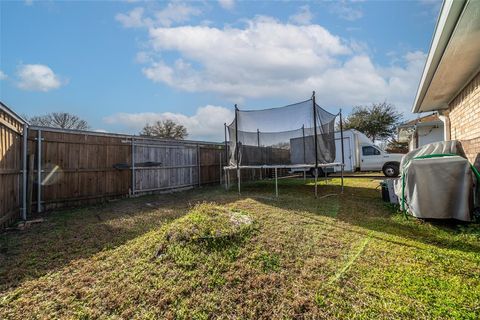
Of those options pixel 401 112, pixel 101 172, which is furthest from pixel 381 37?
pixel 401 112

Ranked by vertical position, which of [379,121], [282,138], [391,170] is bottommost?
[391,170]

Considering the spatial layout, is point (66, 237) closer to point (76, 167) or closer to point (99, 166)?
point (76, 167)

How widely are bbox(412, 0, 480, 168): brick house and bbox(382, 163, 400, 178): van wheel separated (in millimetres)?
5573

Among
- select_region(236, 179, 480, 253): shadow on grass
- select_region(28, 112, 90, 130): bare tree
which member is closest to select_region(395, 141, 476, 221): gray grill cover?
select_region(236, 179, 480, 253): shadow on grass

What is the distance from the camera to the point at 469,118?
3859 millimetres

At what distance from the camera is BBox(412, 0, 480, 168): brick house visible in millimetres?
2189

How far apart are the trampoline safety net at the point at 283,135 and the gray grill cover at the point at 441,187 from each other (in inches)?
98.1

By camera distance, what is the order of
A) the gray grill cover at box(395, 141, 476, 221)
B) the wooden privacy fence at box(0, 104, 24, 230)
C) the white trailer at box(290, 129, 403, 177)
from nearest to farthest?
the gray grill cover at box(395, 141, 476, 221) < the wooden privacy fence at box(0, 104, 24, 230) < the white trailer at box(290, 129, 403, 177)

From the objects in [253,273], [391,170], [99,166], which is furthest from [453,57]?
[391,170]

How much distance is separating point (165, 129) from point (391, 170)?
64.0 ft

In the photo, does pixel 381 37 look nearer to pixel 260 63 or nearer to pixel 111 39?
pixel 260 63

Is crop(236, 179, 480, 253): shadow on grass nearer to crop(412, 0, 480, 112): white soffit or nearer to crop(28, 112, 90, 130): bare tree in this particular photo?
crop(412, 0, 480, 112): white soffit

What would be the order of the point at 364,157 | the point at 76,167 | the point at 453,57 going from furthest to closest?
the point at 364,157 < the point at 76,167 < the point at 453,57

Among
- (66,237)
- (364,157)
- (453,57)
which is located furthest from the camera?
(364,157)
